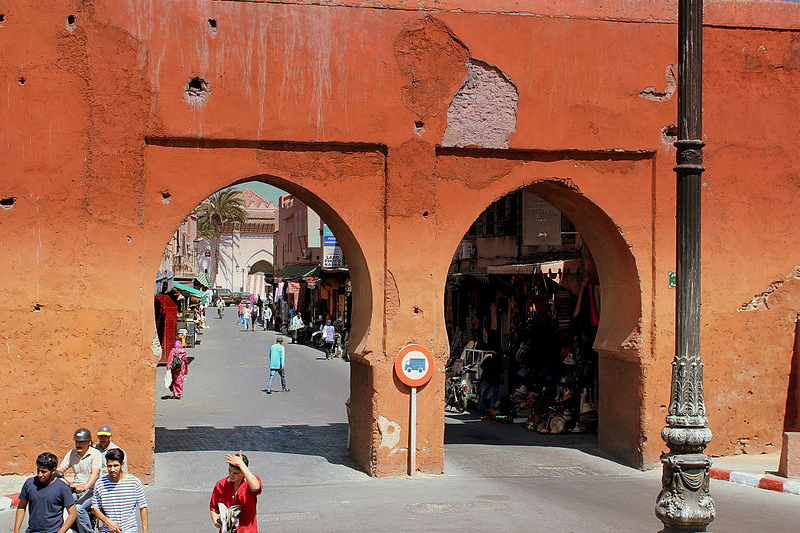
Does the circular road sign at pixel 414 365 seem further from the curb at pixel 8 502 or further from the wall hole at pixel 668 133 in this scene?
the curb at pixel 8 502

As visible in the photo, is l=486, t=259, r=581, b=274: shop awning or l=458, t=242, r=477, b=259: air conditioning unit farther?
l=458, t=242, r=477, b=259: air conditioning unit

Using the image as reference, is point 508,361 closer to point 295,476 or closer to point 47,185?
point 295,476

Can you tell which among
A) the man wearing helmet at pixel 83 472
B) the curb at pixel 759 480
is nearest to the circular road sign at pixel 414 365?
the curb at pixel 759 480

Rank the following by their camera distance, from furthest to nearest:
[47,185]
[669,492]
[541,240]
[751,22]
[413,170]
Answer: [541,240] < [751,22] < [413,170] < [47,185] < [669,492]

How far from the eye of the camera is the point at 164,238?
43.4 feet

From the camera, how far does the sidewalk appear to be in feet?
41.4

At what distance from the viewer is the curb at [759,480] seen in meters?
12.5

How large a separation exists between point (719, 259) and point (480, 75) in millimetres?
4362

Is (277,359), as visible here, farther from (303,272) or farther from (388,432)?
(303,272)

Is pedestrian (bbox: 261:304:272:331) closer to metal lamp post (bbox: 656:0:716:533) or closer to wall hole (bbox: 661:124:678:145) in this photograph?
wall hole (bbox: 661:124:678:145)

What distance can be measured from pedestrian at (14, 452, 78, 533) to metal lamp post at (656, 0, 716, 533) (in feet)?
14.8

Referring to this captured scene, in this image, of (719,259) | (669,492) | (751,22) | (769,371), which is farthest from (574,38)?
(669,492)

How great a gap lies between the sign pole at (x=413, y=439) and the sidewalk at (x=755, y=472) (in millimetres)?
4022

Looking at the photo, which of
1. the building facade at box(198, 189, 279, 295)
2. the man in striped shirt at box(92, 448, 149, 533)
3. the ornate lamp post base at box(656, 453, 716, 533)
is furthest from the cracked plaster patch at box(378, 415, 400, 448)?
the building facade at box(198, 189, 279, 295)
